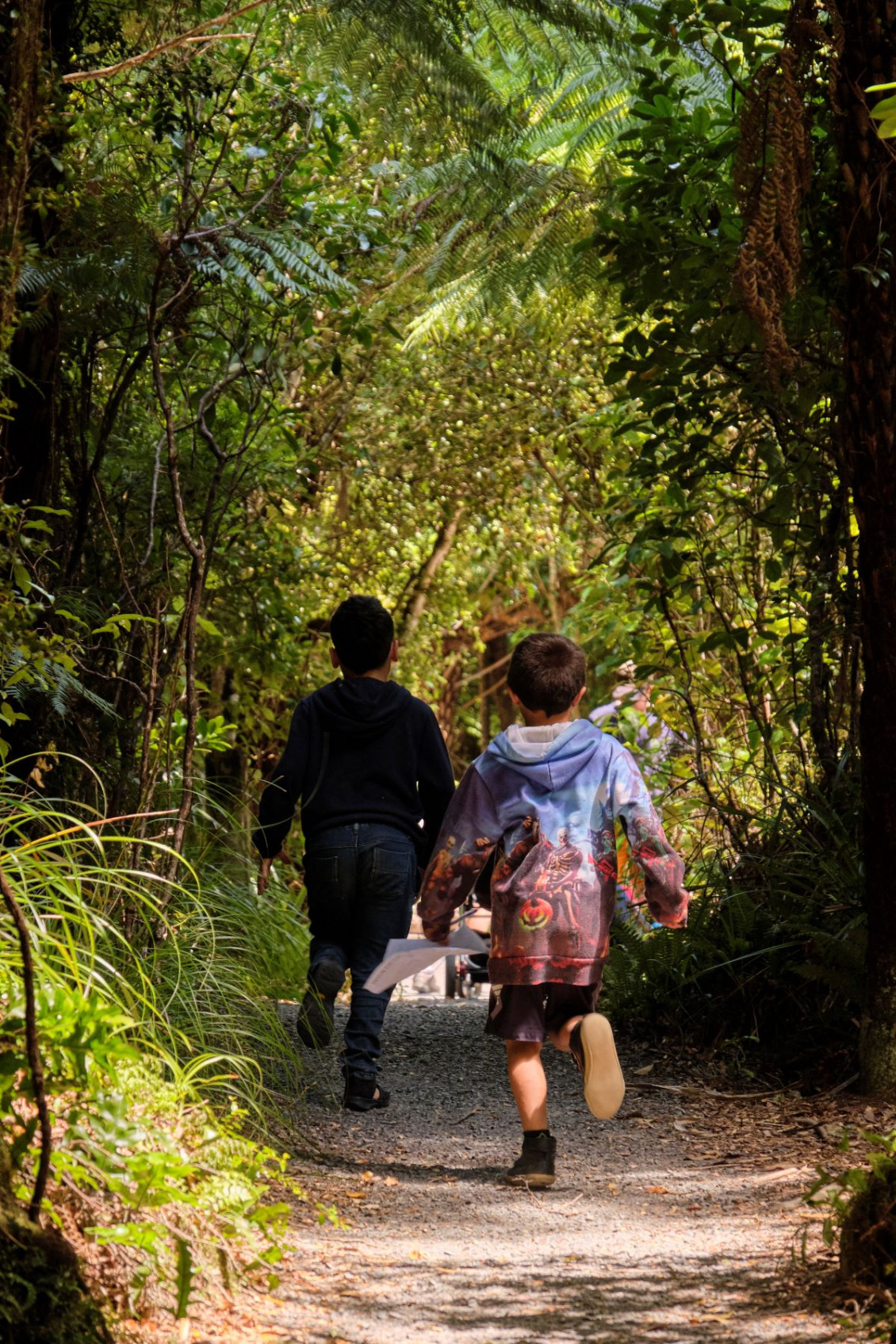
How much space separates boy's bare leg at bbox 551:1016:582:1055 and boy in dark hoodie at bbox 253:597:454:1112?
0.89 metres

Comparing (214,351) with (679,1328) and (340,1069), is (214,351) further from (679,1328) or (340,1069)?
(679,1328)

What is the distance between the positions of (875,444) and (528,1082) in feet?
7.58

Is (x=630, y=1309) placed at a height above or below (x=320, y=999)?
below

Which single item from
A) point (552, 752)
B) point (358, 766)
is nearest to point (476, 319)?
point (358, 766)

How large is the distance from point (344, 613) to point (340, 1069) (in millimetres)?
1744

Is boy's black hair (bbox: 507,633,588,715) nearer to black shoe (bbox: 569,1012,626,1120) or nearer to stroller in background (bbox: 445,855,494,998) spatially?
black shoe (bbox: 569,1012,626,1120)

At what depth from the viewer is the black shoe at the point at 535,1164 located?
4.10 m

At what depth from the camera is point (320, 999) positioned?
500 cm

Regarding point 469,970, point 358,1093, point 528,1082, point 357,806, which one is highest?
point 357,806

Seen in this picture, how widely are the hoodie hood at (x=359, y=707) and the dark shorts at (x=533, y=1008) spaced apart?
1.26m

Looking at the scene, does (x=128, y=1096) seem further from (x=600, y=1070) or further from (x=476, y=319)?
(x=476, y=319)

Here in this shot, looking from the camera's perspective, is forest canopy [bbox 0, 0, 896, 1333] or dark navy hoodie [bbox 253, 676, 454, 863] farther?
dark navy hoodie [bbox 253, 676, 454, 863]

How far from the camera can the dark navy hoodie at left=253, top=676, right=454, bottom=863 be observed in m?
5.17

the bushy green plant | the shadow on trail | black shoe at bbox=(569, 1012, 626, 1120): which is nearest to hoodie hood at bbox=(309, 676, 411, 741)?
black shoe at bbox=(569, 1012, 626, 1120)
